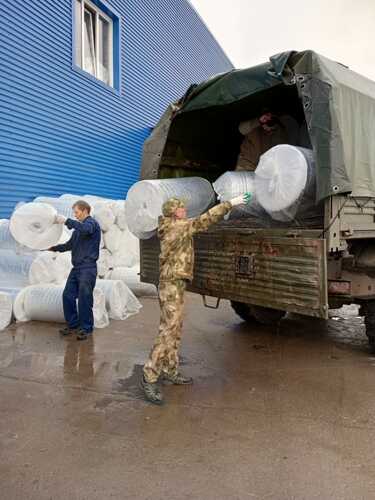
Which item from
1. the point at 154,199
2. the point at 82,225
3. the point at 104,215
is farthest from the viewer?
the point at 104,215

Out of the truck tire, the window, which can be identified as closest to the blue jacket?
the truck tire

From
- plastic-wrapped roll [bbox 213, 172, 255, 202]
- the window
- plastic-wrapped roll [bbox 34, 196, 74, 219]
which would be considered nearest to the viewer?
plastic-wrapped roll [bbox 213, 172, 255, 202]

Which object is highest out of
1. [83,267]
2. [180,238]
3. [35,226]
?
[35,226]

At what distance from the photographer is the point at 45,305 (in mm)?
6277

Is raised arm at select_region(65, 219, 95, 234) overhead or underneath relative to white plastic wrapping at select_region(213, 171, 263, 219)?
underneath

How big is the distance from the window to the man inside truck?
5882 millimetres

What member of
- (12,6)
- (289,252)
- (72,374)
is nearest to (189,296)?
(72,374)

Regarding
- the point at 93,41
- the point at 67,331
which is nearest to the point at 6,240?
the point at 67,331

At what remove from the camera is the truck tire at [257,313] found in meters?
6.25

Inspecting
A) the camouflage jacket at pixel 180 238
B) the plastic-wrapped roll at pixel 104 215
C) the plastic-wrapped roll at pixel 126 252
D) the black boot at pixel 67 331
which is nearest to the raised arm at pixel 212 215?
the camouflage jacket at pixel 180 238

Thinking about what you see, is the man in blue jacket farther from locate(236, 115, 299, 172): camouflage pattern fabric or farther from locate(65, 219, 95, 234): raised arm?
locate(236, 115, 299, 172): camouflage pattern fabric

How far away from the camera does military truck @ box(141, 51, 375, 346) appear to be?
3.60 m

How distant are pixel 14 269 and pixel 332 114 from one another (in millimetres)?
4877

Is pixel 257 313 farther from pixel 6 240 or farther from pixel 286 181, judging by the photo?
pixel 6 240
